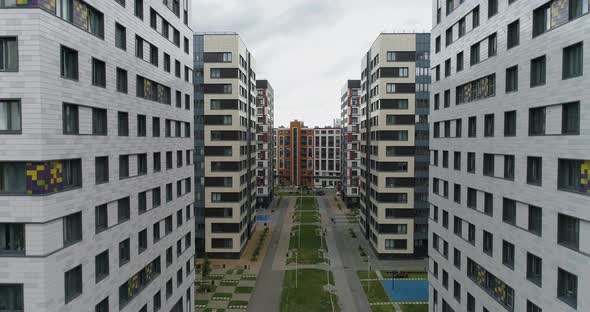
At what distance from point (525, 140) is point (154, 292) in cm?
3410

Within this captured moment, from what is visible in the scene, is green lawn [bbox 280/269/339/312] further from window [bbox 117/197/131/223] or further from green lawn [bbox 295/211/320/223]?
green lawn [bbox 295/211/320/223]

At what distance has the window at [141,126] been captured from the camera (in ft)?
114

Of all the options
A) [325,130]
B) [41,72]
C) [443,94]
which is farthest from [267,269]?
[325,130]

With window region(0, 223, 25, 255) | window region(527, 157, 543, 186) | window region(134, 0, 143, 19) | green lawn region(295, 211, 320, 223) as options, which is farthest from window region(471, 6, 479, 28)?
green lawn region(295, 211, 320, 223)

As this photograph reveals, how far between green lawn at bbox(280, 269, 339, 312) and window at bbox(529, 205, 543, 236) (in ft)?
105

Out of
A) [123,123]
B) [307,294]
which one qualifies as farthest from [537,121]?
[307,294]

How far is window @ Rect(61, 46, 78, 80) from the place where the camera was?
78.9 ft

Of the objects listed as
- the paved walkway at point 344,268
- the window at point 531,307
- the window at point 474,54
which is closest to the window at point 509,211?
the window at point 531,307

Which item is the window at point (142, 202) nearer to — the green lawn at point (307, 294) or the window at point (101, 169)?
the window at point (101, 169)

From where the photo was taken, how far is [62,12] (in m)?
23.7

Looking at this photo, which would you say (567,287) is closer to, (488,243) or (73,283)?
(488,243)

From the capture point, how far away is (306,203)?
151625 mm

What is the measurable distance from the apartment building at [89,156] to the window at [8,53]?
0.18 ft

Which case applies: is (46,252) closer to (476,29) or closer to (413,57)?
(476,29)
